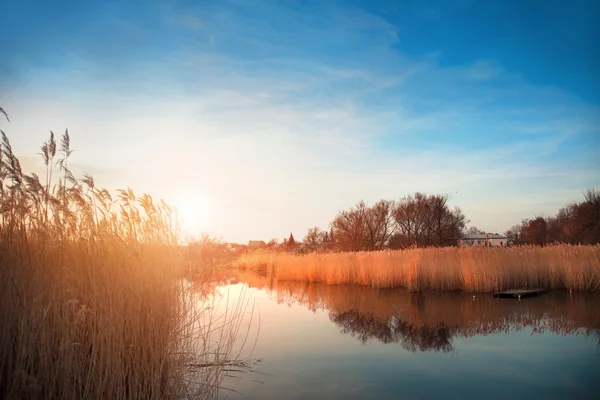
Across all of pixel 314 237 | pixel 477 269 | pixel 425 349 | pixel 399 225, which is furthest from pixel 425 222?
pixel 425 349

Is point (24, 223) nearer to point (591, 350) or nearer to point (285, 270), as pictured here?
point (591, 350)

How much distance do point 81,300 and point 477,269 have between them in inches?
529

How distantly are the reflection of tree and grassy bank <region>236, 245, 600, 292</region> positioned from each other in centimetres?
555

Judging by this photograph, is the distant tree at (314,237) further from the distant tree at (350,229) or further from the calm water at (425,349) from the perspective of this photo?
the calm water at (425,349)

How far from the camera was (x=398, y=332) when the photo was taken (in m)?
8.34

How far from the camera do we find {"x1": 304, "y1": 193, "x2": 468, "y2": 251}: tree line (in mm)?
41531

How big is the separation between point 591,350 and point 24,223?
28.4 feet

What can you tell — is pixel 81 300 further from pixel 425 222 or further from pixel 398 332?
pixel 425 222

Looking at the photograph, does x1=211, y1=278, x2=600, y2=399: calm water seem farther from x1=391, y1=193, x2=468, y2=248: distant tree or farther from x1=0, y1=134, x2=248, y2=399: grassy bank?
x1=391, y1=193, x2=468, y2=248: distant tree

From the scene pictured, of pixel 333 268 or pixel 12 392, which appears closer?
pixel 12 392

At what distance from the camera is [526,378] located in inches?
221

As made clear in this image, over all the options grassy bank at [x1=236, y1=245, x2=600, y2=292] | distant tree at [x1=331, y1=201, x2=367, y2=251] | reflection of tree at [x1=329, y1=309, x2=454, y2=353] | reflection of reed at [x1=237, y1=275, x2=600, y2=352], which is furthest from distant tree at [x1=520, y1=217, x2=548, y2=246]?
reflection of tree at [x1=329, y1=309, x2=454, y2=353]

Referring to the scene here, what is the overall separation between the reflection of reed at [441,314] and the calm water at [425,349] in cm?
3

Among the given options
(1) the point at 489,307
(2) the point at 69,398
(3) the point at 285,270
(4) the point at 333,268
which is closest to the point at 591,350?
(1) the point at 489,307
